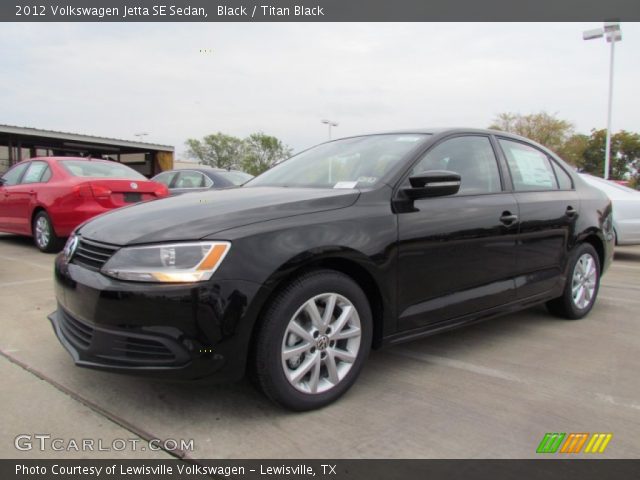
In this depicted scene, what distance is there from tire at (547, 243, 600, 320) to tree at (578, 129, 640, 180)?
1491 inches

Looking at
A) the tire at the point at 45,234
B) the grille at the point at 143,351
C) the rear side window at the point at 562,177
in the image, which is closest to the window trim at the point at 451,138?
the rear side window at the point at 562,177

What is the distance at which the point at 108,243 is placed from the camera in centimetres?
235

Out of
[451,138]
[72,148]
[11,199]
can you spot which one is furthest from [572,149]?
[451,138]

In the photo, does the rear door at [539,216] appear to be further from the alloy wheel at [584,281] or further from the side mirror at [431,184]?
the side mirror at [431,184]

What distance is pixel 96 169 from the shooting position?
6848 millimetres

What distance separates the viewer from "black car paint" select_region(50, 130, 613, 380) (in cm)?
210

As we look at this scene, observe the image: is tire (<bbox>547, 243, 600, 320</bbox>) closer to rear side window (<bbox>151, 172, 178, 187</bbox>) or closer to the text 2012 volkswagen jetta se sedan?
the text 2012 volkswagen jetta se sedan

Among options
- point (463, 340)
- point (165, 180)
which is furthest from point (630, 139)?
point (463, 340)

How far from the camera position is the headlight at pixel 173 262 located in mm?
2102

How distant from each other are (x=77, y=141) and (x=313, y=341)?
25.9 m

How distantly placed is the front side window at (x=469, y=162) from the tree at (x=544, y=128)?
116ft

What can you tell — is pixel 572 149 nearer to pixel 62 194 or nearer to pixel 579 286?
pixel 579 286

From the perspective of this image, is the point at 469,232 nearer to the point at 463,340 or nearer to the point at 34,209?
the point at 463,340

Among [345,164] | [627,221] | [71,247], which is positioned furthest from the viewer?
[627,221]
